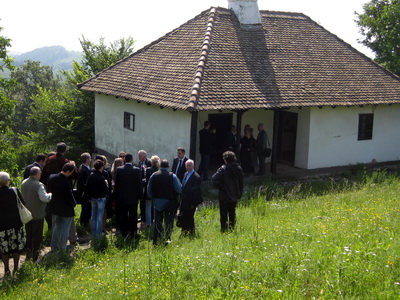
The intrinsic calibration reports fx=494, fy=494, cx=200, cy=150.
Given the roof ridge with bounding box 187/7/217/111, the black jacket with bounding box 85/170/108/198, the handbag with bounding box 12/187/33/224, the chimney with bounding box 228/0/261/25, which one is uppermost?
the chimney with bounding box 228/0/261/25

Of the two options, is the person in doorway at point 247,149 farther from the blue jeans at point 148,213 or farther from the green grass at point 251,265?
the blue jeans at point 148,213

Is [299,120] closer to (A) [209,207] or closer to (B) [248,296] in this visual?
(A) [209,207]

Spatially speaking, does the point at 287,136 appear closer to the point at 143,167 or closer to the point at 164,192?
the point at 143,167

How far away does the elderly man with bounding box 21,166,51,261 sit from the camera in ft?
29.1

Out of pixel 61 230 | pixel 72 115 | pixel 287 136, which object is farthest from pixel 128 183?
pixel 72 115

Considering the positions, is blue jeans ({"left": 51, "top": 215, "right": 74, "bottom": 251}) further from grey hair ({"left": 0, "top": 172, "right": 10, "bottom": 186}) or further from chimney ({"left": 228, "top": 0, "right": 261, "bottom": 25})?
chimney ({"left": 228, "top": 0, "right": 261, "bottom": 25})

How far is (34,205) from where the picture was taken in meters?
9.05

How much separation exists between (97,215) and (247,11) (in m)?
12.3

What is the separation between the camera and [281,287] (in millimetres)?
6129

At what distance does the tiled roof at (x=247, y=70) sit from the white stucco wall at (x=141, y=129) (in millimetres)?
701

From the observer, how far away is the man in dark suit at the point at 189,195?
955cm

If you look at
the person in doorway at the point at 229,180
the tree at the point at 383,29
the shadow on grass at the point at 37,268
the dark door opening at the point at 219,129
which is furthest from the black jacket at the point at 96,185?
the tree at the point at 383,29

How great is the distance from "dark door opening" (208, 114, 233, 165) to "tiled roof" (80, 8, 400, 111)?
1719 millimetres

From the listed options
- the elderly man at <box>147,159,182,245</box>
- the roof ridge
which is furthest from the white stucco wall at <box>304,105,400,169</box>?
the elderly man at <box>147,159,182,245</box>
